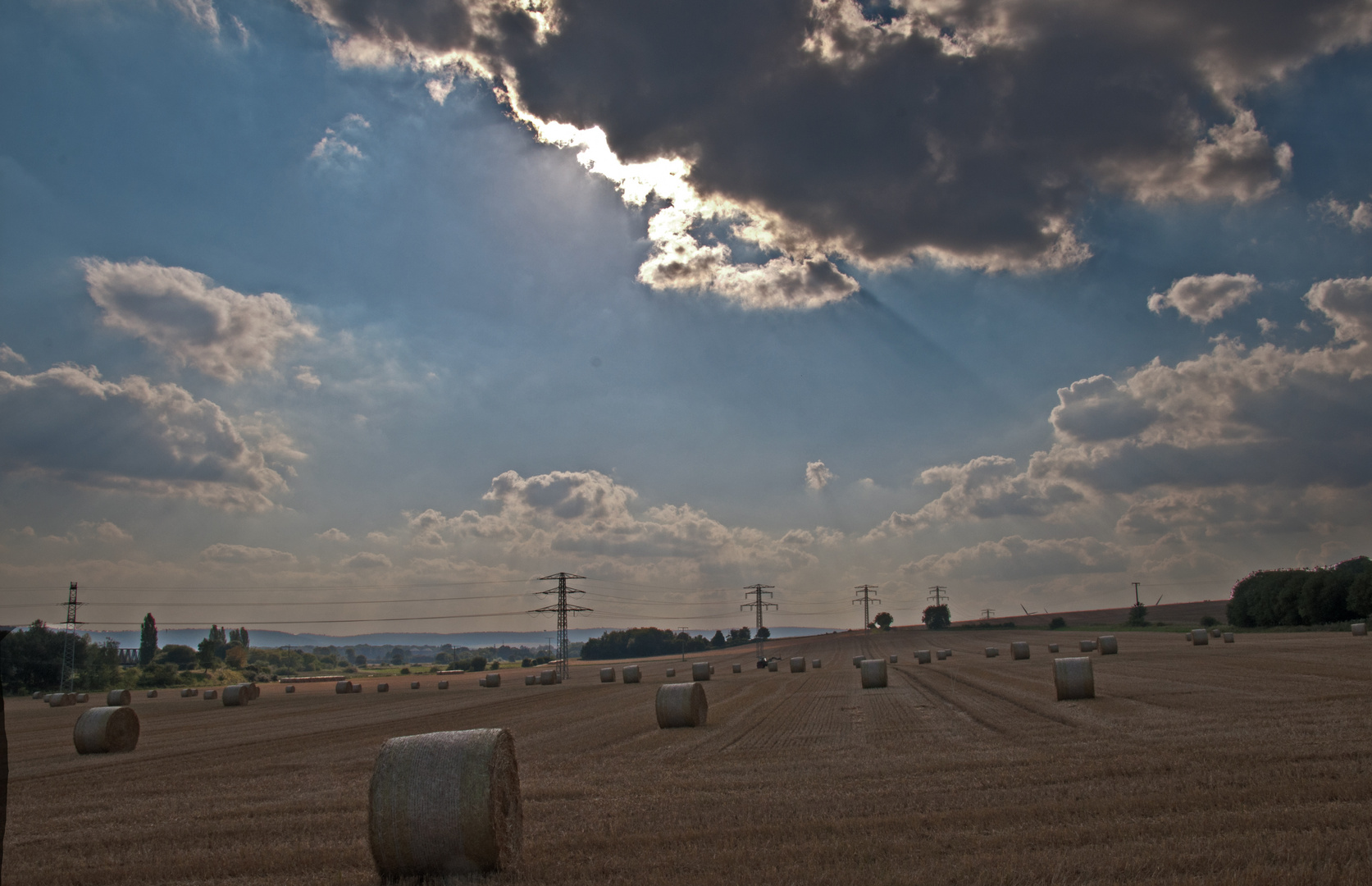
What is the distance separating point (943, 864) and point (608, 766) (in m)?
8.47

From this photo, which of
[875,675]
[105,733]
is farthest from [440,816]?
[875,675]

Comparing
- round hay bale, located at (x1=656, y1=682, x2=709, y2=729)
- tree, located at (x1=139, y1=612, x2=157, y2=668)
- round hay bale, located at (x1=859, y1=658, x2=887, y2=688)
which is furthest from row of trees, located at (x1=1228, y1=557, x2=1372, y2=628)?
tree, located at (x1=139, y1=612, x2=157, y2=668)

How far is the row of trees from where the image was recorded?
69688 millimetres

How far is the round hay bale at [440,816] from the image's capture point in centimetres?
887

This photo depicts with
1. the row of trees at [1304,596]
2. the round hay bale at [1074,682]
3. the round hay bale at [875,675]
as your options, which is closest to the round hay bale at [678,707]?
the round hay bale at [1074,682]

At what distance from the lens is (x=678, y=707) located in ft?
69.5

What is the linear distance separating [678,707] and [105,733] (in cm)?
1433

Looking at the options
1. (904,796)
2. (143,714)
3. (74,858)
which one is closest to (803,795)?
(904,796)

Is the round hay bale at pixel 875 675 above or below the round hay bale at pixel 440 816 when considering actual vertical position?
below

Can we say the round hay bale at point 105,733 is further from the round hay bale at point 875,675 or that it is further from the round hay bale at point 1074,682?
the round hay bale at point 1074,682

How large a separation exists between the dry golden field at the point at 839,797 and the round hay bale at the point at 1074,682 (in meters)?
0.40

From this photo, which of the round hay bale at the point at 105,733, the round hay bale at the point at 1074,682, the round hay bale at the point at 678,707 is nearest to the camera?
the round hay bale at the point at 678,707

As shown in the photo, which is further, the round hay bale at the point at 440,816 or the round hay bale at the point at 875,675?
the round hay bale at the point at 875,675

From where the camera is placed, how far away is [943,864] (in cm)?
802
